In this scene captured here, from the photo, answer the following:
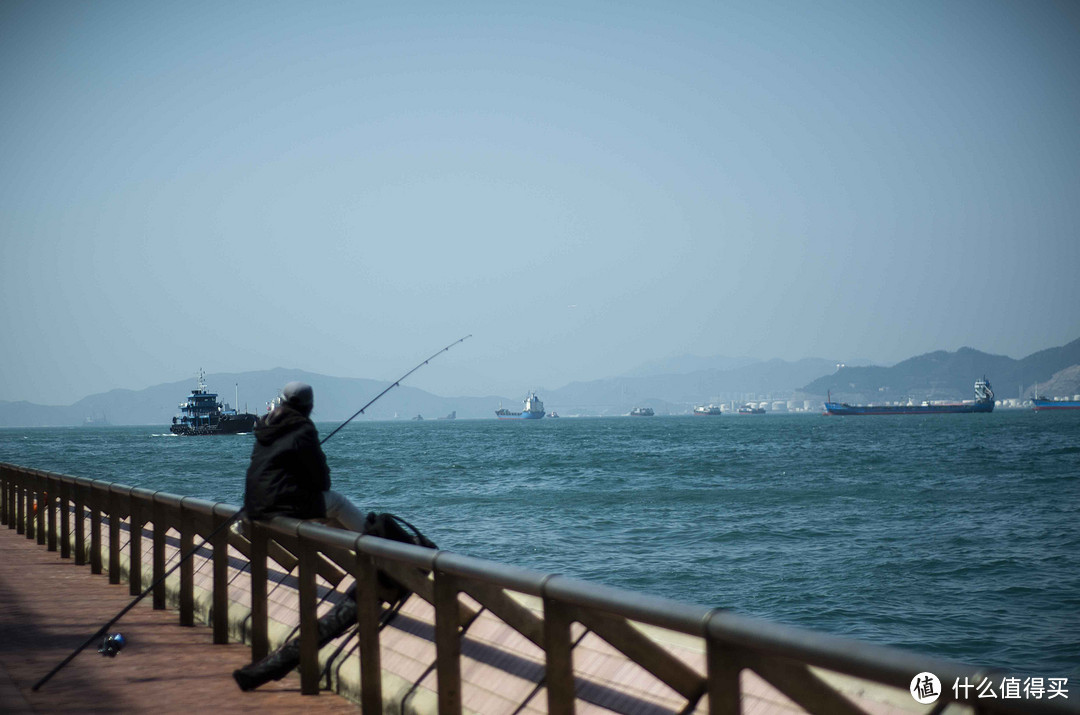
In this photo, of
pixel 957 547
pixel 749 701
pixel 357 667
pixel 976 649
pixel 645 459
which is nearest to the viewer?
pixel 749 701

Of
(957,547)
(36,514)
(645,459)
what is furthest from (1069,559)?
(645,459)

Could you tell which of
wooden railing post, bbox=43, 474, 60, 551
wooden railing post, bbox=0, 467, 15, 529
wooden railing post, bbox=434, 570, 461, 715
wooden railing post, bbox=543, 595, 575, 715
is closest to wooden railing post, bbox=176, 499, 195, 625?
wooden railing post, bbox=434, 570, 461, 715

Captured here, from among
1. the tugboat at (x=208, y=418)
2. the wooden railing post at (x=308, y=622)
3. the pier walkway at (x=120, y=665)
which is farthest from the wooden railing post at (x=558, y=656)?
the tugboat at (x=208, y=418)

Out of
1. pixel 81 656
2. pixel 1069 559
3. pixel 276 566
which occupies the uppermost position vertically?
pixel 276 566

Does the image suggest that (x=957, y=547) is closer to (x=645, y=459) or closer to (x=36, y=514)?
(x=36, y=514)

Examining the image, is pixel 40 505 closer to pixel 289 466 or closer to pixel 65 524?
pixel 65 524

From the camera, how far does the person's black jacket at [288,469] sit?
5648mm

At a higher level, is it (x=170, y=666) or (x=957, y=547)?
(x=170, y=666)

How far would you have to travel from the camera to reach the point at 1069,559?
873 inches

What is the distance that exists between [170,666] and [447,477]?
147ft

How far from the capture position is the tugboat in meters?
143

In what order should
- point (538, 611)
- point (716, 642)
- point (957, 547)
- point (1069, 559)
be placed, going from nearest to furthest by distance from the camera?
1. point (716, 642)
2. point (538, 611)
3. point (1069, 559)
4. point (957, 547)

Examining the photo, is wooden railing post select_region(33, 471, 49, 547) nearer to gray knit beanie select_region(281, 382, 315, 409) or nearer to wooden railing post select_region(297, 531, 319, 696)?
gray knit beanie select_region(281, 382, 315, 409)

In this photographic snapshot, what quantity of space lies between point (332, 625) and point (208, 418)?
14540 cm
